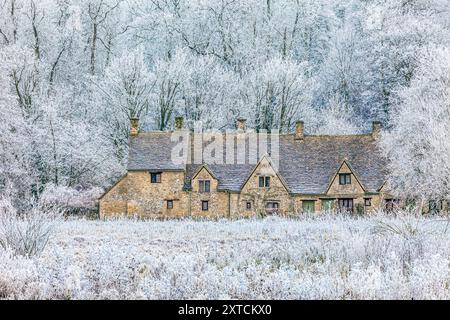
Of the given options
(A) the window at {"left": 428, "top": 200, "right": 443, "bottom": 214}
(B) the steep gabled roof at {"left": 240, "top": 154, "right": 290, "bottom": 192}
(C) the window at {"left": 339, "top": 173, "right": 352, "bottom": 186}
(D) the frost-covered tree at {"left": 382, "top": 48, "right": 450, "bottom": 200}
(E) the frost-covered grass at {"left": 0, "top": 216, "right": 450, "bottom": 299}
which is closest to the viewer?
(E) the frost-covered grass at {"left": 0, "top": 216, "right": 450, "bottom": 299}

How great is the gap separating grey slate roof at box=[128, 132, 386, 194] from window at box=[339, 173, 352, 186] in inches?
24.4

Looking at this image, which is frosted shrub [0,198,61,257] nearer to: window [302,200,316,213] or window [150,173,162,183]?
window [150,173,162,183]

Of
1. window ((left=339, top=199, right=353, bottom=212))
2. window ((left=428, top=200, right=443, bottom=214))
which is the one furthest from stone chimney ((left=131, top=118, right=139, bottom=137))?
window ((left=428, top=200, right=443, bottom=214))

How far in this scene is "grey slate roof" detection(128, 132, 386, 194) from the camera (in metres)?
46.5

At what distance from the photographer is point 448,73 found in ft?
125

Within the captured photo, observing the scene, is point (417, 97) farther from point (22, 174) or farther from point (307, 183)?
point (22, 174)

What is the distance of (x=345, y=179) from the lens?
46.2 metres

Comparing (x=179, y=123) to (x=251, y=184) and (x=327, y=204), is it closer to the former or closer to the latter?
(x=251, y=184)

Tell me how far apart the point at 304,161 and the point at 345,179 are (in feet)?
11.9

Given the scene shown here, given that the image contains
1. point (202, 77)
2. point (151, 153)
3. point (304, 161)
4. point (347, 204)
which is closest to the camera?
point (347, 204)

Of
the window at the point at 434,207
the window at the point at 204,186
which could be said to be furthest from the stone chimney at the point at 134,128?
the window at the point at 434,207

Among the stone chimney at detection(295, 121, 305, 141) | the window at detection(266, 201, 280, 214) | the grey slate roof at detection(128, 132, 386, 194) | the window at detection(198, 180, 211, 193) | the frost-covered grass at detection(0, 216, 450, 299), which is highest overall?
the stone chimney at detection(295, 121, 305, 141)

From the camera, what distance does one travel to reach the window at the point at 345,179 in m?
46.1

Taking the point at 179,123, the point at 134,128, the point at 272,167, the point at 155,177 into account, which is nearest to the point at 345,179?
the point at 272,167
